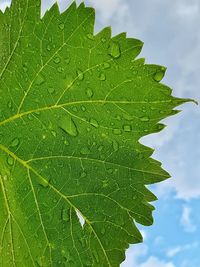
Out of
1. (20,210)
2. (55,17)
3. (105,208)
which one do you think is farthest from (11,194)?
(55,17)

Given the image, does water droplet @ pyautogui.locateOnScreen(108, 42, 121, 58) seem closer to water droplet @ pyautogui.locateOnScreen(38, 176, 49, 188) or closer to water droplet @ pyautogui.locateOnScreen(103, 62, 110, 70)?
water droplet @ pyautogui.locateOnScreen(103, 62, 110, 70)

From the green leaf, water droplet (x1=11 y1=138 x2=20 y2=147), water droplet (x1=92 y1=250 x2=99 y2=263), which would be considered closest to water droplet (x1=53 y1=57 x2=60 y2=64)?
the green leaf

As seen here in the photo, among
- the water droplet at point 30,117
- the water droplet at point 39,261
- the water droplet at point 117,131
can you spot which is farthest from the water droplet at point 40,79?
the water droplet at point 39,261

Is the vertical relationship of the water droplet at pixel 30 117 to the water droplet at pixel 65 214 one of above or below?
above

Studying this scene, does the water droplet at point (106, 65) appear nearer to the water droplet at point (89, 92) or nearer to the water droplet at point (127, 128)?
the water droplet at point (89, 92)

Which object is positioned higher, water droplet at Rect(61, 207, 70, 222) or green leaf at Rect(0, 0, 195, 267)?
green leaf at Rect(0, 0, 195, 267)

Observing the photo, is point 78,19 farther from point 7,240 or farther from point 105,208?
point 7,240

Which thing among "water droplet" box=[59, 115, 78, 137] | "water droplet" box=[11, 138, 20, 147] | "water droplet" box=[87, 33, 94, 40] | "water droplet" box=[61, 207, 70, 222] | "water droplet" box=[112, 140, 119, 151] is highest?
"water droplet" box=[87, 33, 94, 40]
